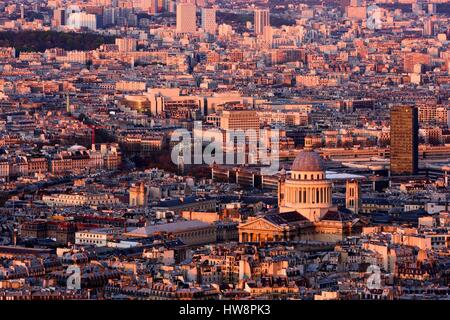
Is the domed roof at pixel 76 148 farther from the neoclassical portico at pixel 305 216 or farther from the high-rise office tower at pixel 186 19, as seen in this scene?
the high-rise office tower at pixel 186 19

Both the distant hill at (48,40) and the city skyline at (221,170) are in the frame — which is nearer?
the city skyline at (221,170)

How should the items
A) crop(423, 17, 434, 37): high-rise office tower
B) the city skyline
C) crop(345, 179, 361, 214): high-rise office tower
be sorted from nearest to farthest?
the city skyline, crop(345, 179, 361, 214): high-rise office tower, crop(423, 17, 434, 37): high-rise office tower

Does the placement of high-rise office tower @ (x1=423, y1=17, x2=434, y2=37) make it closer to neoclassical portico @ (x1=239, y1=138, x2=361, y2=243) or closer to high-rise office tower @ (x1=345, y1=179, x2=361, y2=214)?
high-rise office tower @ (x1=345, y1=179, x2=361, y2=214)

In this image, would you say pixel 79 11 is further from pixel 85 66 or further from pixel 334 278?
pixel 334 278

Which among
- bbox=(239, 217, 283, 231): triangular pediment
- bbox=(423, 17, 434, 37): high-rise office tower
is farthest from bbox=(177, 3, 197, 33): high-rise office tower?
bbox=(239, 217, 283, 231): triangular pediment

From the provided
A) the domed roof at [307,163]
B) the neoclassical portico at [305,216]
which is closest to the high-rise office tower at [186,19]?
the domed roof at [307,163]

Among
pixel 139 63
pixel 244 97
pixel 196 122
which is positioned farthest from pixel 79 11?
pixel 196 122
